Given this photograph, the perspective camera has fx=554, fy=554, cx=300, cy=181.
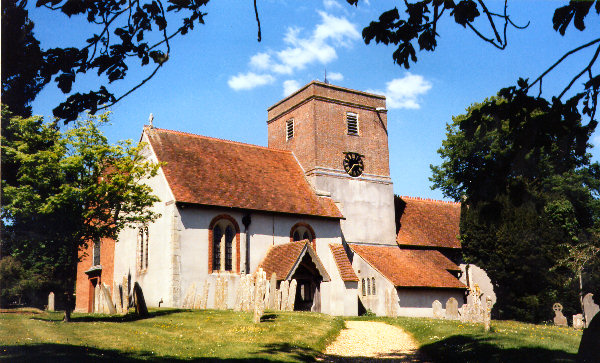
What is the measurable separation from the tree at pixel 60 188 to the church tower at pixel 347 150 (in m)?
14.0

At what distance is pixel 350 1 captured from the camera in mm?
7422

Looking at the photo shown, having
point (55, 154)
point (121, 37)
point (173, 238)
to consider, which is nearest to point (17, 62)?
point (121, 37)

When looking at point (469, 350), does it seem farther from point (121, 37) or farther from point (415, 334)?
point (121, 37)

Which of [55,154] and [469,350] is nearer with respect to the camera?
[469,350]

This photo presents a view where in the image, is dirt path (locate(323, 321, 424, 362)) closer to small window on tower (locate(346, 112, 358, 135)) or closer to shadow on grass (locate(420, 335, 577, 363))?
shadow on grass (locate(420, 335, 577, 363))

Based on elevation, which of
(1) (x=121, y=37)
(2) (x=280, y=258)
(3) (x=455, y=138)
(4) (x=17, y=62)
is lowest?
(2) (x=280, y=258)

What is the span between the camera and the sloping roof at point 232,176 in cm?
2809

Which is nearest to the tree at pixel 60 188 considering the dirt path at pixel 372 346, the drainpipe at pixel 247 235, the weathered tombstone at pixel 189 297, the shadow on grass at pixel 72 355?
the weathered tombstone at pixel 189 297

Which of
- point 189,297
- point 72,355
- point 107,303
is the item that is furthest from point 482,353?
point 107,303

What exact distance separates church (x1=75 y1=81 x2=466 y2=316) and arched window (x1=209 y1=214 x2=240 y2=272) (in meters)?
0.05

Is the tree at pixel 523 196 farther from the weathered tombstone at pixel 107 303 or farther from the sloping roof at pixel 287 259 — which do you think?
the weathered tombstone at pixel 107 303

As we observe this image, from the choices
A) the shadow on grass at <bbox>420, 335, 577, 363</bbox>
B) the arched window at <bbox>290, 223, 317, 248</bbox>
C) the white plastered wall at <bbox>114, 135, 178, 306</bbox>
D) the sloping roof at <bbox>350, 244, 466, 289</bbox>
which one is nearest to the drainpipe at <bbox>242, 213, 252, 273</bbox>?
the arched window at <bbox>290, 223, 317, 248</bbox>

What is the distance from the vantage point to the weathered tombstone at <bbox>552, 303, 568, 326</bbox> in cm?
2969

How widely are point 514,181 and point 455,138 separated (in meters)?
37.6
